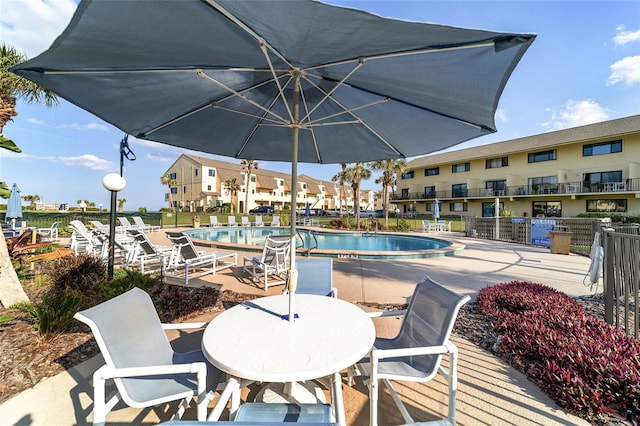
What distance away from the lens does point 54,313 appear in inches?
132

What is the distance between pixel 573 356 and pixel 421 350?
200 cm

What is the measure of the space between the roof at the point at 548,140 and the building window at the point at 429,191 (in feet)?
11.0

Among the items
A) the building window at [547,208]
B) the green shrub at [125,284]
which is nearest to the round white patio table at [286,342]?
the green shrub at [125,284]

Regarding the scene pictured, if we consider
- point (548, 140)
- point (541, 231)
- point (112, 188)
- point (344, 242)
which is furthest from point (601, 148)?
point (112, 188)

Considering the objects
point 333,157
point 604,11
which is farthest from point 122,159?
point 604,11

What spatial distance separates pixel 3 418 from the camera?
7.16ft

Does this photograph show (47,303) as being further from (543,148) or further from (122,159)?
(543,148)

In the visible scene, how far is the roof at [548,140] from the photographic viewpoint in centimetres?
2379

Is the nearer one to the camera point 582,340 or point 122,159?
point 582,340

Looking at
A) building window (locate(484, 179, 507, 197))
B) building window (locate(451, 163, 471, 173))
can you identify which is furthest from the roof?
building window (locate(484, 179, 507, 197))

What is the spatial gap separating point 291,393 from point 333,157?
3.65 meters

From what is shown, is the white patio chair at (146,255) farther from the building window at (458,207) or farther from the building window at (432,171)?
the building window at (432,171)

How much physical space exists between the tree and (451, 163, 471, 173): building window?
125ft

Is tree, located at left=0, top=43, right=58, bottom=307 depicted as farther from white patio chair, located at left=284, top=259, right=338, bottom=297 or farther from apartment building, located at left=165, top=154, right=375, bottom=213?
apartment building, located at left=165, top=154, right=375, bottom=213
